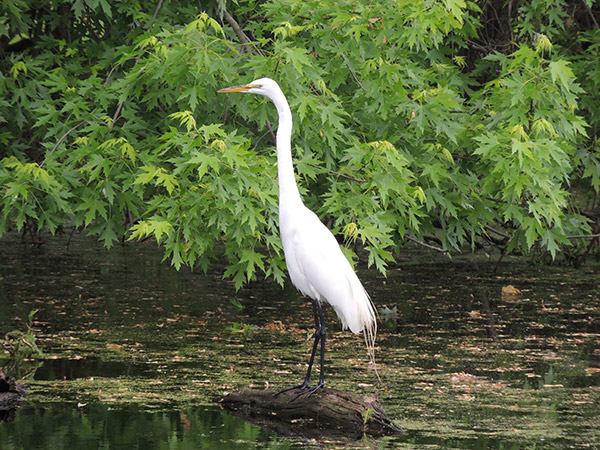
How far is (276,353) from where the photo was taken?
6730 mm

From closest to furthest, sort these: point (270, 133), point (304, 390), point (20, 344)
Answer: point (304, 390) → point (20, 344) → point (270, 133)

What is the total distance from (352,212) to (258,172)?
0.70 m

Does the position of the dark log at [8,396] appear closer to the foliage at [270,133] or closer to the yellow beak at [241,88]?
the foliage at [270,133]

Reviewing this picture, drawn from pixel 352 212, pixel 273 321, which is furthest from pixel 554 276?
pixel 352 212

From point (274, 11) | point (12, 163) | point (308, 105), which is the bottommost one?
point (12, 163)

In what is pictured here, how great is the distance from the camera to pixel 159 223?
19.2 feet

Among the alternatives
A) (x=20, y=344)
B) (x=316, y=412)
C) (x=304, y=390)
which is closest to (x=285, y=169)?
(x=304, y=390)

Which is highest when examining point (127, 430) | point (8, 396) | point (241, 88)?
point (241, 88)

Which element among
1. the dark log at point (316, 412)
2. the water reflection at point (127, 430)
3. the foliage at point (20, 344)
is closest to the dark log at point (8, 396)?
the water reflection at point (127, 430)

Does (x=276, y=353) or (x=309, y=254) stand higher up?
(x=309, y=254)

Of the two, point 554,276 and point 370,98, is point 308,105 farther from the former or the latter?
point 554,276

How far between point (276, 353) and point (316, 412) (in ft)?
5.45

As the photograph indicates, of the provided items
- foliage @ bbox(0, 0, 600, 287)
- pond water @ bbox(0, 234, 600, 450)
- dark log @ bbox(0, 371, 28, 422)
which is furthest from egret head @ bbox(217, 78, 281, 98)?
dark log @ bbox(0, 371, 28, 422)

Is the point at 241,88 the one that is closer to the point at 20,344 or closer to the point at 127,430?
the point at 127,430
